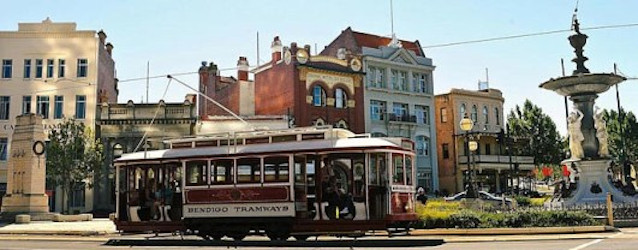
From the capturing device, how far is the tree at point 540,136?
6006 cm

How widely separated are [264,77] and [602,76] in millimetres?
29219

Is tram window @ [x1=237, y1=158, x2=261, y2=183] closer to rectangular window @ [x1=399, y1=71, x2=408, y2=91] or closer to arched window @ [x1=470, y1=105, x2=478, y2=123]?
rectangular window @ [x1=399, y1=71, x2=408, y2=91]

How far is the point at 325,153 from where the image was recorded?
1600cm

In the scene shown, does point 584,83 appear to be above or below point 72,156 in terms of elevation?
above

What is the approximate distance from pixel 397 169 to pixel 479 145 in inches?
1611

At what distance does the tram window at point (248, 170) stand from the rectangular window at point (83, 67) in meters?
30.7

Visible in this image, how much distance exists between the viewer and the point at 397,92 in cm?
5019

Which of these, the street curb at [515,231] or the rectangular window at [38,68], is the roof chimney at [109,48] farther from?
the street curb at [515,231]

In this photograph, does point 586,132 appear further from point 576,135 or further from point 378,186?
point 378,186

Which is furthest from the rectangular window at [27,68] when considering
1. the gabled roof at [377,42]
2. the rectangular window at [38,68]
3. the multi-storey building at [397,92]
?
the gabled roof at [377,42]

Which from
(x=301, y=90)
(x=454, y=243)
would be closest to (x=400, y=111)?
(x=301, y=90)

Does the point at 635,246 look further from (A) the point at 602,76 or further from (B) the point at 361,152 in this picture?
(A) the point at 602,76

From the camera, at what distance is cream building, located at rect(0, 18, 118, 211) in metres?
42.9

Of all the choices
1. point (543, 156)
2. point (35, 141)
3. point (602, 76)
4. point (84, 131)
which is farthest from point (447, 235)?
point (543, 156)
